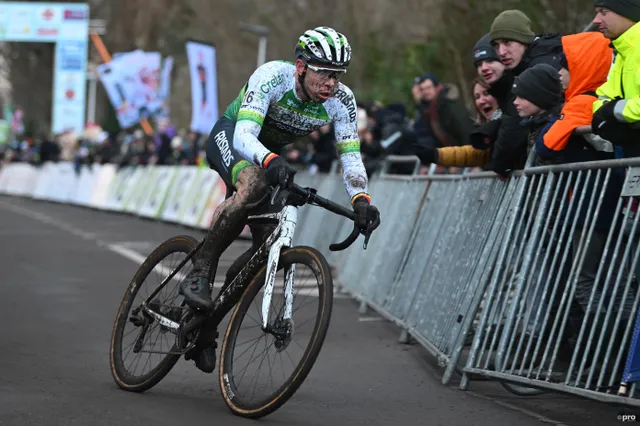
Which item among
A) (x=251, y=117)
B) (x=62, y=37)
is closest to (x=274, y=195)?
(x=251, y=117)

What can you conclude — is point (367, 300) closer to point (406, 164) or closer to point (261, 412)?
point (406, 164)

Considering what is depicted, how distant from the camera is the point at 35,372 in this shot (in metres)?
8.04

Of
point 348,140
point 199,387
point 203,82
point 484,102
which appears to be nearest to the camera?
point 348,140

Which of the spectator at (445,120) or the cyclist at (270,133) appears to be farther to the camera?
the spectator at (445,120)

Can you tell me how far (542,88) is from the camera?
802 centimetres

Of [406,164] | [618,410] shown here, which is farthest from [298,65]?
[406,164]

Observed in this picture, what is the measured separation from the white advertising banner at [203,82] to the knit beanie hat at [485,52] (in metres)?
22.2

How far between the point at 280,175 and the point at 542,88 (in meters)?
2.29

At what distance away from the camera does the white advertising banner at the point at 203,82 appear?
31.6m

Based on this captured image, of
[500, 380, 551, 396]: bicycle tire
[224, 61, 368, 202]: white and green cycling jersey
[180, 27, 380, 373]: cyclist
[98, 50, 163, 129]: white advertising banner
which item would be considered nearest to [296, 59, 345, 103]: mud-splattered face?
[180, 27, 380, 373]: cyclist

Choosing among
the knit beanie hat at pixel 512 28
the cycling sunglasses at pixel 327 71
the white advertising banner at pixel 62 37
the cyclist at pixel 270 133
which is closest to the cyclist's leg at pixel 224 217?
the cyclist at pixel 270 133

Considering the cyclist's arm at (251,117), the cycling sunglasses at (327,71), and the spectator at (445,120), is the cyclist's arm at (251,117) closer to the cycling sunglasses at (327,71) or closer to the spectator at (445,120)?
the cycling sunglasses at (327,71)

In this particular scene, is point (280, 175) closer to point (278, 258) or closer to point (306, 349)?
point (278, 258)

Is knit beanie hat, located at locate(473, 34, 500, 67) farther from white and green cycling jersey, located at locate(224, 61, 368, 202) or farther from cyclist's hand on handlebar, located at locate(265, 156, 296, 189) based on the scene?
cyclist's hand on handlebar, located at locate(265, 156, 296, 189)
